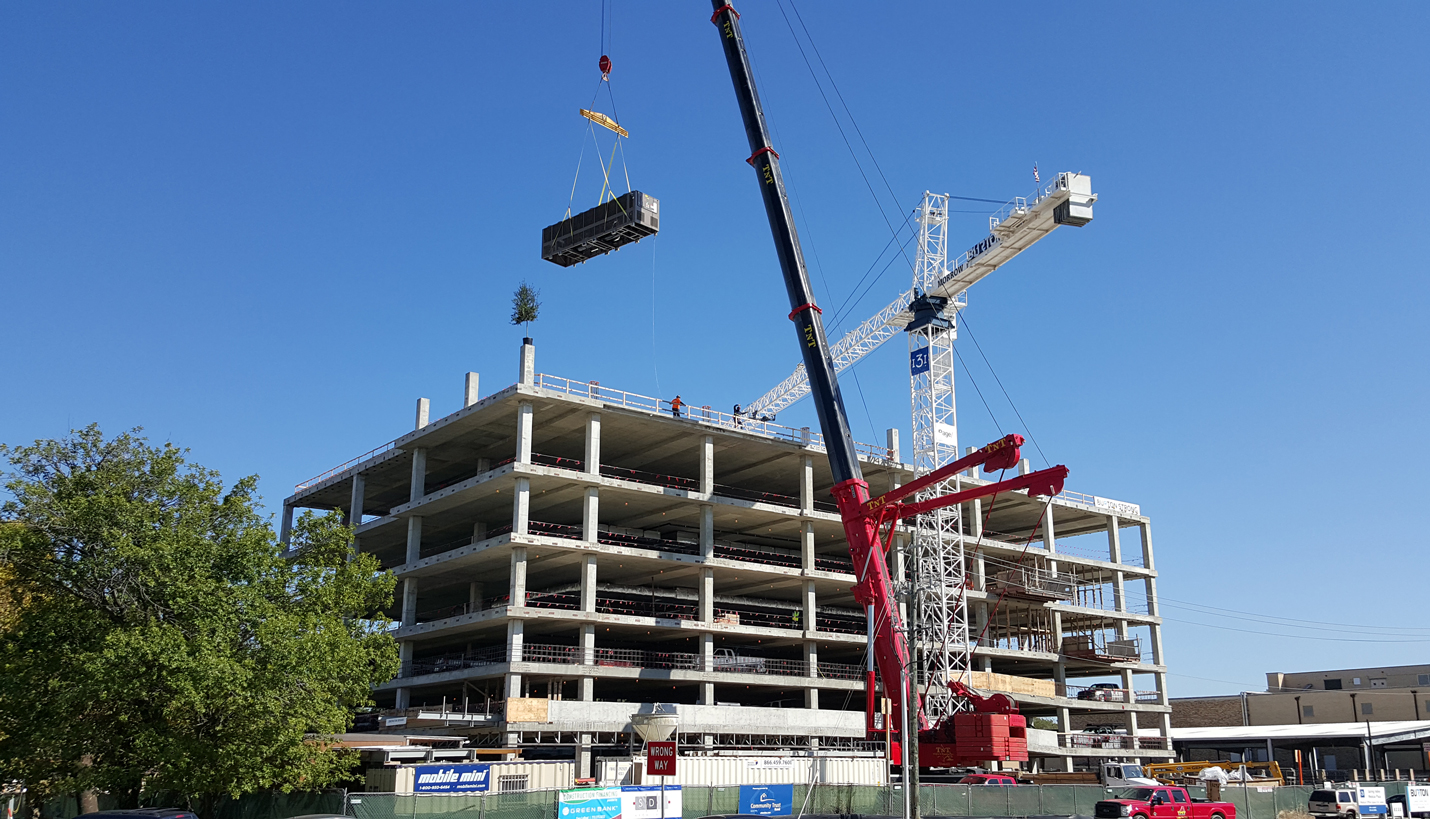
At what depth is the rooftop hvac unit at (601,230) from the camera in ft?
135

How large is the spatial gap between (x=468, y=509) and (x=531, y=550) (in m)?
8.95

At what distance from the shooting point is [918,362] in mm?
68250

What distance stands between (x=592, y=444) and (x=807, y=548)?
15475 mm

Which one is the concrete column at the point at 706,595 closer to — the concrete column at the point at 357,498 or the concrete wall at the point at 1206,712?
the concrete column at the point at 357,498

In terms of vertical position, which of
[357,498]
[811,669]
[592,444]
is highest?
[592,444]

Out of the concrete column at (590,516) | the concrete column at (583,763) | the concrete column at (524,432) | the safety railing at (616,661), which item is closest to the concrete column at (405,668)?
the safety railing at (616,661)

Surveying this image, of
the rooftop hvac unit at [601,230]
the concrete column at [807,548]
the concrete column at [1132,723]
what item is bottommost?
the concrete column at [1132,723]

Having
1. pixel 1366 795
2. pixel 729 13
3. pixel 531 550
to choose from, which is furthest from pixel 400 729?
pixel 1366 795

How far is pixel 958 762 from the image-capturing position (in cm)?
4647

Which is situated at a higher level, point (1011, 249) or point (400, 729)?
point (1011, 249)

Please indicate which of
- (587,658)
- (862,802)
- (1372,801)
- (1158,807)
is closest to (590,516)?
(587,658)

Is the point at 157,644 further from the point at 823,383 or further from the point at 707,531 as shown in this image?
the point at 707,531

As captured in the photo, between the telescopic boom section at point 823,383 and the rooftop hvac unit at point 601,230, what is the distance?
35.4 ft

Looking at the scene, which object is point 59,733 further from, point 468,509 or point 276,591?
point 468,509
